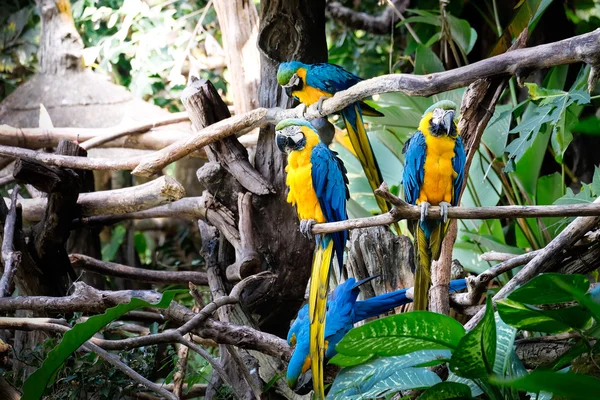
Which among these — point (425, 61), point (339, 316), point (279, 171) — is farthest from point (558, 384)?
point (425, 61)

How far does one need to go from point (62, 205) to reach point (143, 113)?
925mm

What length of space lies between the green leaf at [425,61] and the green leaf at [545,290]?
1.53 metres

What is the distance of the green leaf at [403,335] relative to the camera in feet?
4.35

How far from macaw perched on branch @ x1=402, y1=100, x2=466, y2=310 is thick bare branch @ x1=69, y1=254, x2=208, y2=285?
4.16 feet

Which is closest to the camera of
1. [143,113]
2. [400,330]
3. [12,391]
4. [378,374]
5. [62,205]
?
[400,330]

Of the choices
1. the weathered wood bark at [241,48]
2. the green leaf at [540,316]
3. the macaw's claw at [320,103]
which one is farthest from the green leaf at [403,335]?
the weathered wood bark at [241,48]

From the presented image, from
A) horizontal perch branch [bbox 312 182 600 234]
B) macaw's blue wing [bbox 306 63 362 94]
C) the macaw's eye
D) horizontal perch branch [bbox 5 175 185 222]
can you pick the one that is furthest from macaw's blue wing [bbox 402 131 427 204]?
horizontal perch branch [bbox 5 175 185 222]

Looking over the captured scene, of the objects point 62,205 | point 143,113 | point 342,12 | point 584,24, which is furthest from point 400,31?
point 62,205

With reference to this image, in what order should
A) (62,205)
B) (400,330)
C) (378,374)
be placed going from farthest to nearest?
(62,205) < (378,374) < (400,330)

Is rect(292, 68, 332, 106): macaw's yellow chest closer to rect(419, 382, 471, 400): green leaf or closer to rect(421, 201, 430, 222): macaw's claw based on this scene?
rect(421, 201, 430, 222): macaw's claw

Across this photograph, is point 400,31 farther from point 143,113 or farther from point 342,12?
point 143,113

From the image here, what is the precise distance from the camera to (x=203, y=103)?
220 centimetres

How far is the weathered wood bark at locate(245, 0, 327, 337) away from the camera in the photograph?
221cm

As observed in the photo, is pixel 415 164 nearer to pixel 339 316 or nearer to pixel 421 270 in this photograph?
pixel 421 270
